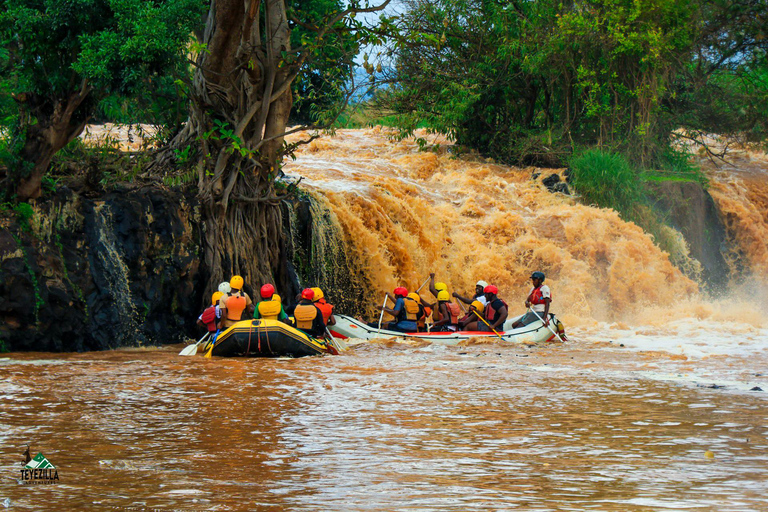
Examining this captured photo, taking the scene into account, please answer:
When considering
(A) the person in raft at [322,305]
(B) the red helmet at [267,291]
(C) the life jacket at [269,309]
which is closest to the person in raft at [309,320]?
(A) the person in raft at [322,305]

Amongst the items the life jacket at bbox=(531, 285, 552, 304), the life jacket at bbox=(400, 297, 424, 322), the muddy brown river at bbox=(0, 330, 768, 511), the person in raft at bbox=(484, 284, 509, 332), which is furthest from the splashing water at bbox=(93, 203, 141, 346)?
the life jacket at bbox=(531, 285, 552, 304)

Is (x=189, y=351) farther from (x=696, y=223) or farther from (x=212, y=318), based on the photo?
(x=696, y=223)

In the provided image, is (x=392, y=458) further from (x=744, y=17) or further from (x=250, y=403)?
(x=744, y=17)

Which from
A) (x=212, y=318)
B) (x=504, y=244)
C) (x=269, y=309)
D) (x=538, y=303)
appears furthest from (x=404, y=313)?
(x=504, y=244)

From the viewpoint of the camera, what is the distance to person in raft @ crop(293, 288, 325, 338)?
12.0 meters

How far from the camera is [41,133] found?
1238 cm

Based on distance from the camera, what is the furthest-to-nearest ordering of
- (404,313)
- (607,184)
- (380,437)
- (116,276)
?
(607,184)
(404,313)
(116,276)
(380,437)

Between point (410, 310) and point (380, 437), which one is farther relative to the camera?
point (410, 310)

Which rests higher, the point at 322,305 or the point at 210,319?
the point at 322,305

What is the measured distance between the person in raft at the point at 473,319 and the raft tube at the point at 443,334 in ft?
1.36

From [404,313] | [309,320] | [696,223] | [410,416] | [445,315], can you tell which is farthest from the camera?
[696,223]

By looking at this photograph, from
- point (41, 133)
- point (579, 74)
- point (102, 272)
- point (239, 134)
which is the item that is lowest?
point (102, 272)

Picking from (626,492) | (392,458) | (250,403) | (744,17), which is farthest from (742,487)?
(744,17)

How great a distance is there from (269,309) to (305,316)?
1.84ft
